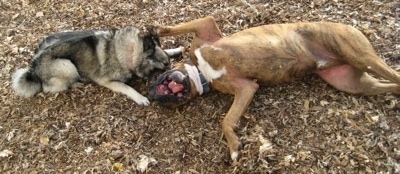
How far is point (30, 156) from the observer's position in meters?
4.09

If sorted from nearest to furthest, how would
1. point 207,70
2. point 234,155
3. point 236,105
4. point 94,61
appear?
point 234,155
point 236,105
point 207,70
point 94,61

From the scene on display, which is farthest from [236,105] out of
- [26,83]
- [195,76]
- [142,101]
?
[26,83]

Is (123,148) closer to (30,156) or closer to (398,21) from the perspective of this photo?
(30,156)

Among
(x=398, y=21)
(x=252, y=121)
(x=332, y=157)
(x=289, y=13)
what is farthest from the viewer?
(x=289, y=13)

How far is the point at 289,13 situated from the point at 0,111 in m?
3.38

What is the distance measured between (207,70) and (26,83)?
1.98 m

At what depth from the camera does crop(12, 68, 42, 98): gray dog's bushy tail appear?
4.54m

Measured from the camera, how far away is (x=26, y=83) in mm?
4539

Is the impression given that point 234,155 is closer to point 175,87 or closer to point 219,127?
point 219,127

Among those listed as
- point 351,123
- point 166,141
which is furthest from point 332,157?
point 166,141

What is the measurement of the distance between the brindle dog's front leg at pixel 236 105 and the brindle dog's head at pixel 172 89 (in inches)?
14.8

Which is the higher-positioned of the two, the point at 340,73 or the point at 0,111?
the point at 340,73

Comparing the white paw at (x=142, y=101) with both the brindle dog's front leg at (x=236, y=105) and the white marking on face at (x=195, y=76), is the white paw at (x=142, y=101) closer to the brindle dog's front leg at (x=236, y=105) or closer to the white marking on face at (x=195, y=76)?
the white marking on face at (x=195, y=76)

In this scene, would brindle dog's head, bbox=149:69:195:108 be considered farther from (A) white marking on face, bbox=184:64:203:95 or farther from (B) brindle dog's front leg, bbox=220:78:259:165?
(B) brindle dog's front leg, bbox=220:78:259:165
